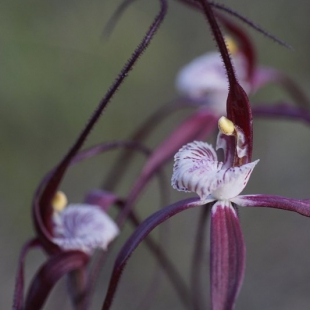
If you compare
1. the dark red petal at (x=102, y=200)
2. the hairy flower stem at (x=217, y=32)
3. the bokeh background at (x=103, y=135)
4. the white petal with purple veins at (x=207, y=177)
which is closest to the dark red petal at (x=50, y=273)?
the dark red petal at (x=102, y=200)

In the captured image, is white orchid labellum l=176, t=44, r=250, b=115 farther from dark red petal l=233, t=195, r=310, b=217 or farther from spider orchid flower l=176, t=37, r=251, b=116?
dark red petal l=233, t=195, r=310, b=217

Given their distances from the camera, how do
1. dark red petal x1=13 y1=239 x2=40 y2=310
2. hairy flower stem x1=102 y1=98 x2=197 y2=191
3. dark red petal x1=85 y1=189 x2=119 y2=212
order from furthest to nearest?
1. hairy flower stem x1=102 y1=98 x2=197 y2=191
2. dark red petal x1=85 y1=189 x2=119 y2=212
3. dark red petal x1=13 y1=239 x2=40 y2=310

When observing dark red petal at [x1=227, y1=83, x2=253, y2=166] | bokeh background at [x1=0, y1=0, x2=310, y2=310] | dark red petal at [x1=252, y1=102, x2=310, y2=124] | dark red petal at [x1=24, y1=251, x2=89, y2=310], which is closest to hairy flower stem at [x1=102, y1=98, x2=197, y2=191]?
dark red petal at [x1=252, y1=102, x2=310, y2=124]

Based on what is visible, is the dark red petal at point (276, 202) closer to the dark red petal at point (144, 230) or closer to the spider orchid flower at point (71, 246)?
the dark red petal at point (144, 230)

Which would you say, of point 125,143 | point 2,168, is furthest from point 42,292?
point 2,168

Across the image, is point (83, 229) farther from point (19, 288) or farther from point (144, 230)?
point (144, 230)

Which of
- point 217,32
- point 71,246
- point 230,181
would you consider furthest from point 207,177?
point 71,246
